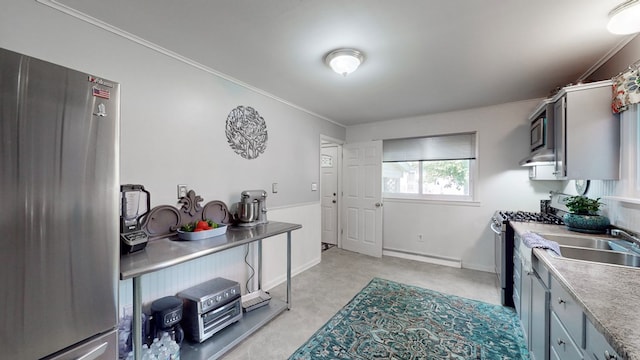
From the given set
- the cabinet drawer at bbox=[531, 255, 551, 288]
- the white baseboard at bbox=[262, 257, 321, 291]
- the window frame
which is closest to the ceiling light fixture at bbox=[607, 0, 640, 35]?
the cabinet drawer at bbox=[531, 255, 551, 288]

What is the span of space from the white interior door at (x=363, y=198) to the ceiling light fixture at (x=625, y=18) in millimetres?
2870

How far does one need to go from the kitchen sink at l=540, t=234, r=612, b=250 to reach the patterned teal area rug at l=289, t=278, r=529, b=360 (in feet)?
2.90

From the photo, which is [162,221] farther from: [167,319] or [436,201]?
[436,201]

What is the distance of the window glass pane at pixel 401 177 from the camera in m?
4.20

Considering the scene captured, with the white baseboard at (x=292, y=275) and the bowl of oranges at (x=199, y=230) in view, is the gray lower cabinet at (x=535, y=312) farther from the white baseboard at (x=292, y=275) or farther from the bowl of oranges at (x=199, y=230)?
the white baseboard at (x=292, y=275)

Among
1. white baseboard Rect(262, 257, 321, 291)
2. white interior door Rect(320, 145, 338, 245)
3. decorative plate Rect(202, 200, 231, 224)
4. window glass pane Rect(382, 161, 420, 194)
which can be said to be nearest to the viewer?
decorative plate Rect(202, 200, 231, 224)

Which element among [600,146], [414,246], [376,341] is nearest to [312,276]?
[376,341]

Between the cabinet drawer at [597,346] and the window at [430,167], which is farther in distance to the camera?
the window at [430,167]

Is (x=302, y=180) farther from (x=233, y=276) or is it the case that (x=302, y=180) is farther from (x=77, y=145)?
(x=77, y=145)

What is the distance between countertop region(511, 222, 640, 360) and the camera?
2.37 feet

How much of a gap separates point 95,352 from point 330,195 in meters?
4.11

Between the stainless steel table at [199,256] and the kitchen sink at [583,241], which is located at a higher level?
the kitchen sink at [583,241]

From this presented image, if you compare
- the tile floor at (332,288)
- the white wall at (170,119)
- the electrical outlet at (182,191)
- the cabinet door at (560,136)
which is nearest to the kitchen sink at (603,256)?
the cabinet door at (560,136)

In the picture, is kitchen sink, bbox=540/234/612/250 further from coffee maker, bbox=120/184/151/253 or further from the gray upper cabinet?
coffee maker, bbox=120/184/151/253
